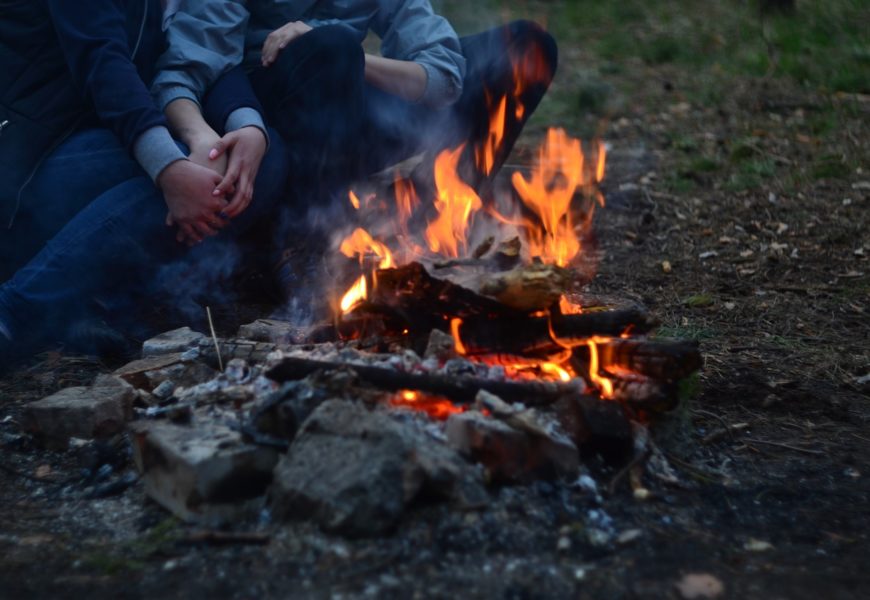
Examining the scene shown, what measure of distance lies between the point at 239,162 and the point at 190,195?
215 mm

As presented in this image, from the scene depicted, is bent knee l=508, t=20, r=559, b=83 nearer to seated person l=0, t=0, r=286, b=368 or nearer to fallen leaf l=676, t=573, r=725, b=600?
seated person l=0, t=0, r=286, b=368

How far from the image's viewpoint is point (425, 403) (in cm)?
245

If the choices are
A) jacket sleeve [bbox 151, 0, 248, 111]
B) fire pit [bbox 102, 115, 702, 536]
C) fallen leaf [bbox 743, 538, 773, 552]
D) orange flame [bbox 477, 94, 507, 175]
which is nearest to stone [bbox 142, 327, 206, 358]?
fire pit [bbox 102, 115, 702, 536]

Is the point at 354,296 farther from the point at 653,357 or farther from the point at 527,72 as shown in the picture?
the point at 527,72

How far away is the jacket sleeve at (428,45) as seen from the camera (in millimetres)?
3764

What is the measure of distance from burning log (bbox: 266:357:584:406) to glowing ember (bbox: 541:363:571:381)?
3.9 inches

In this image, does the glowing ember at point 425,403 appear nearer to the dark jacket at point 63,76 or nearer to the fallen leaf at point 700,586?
the fallen leaf at point 700,586

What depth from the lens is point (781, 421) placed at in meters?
3.00

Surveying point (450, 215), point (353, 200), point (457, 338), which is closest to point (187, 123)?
point (353, 200)

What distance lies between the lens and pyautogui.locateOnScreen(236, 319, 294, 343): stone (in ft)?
9.93

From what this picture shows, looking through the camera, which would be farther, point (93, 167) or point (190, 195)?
point (93, 167)

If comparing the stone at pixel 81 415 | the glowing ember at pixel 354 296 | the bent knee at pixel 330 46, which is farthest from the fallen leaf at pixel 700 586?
the bent knee at pixel 330 46

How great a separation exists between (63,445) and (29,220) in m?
1.02

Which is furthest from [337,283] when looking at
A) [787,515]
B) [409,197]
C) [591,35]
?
[591,35]
